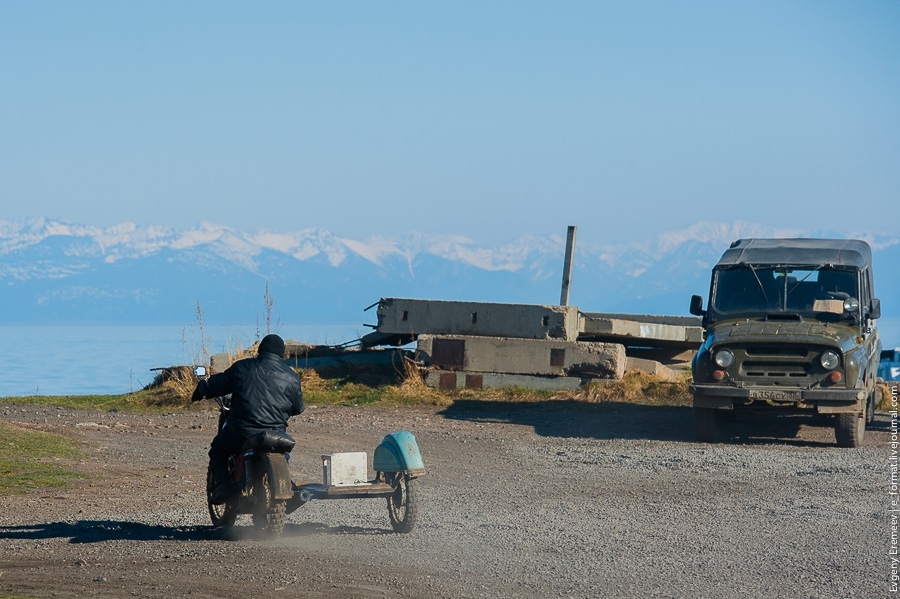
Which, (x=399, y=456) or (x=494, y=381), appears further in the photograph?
(x=494, y=381)

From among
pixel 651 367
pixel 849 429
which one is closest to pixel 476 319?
pixel 651 367

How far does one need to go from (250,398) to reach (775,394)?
8.13 m

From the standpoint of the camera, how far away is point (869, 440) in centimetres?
1602

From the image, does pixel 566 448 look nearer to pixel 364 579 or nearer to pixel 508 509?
pixel 508 509

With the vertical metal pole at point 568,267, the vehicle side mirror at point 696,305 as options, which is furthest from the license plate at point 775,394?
the vertical metal pole at point 568,267

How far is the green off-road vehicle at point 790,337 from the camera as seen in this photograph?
1493cm

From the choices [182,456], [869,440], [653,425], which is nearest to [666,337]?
[653,425]

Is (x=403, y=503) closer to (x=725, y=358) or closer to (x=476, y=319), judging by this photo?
(x=725, y=358)

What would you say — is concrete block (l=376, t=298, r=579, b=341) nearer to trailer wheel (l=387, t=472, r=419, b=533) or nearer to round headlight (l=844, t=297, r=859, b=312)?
round headlight (l=844, t=297, r=859, b=312)

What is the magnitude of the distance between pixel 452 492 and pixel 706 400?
4.97m

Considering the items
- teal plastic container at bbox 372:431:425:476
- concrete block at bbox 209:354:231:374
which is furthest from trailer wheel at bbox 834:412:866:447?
concrete block at bbox 209:354:231:374

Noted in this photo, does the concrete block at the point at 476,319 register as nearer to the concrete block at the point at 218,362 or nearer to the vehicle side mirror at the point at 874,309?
the concrete block at the point at 218,362

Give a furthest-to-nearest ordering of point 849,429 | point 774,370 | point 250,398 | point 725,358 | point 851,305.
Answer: point 851,305
point 725,358
point 774,370
point 849,429
point 250,398

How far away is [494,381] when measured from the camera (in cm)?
2069
